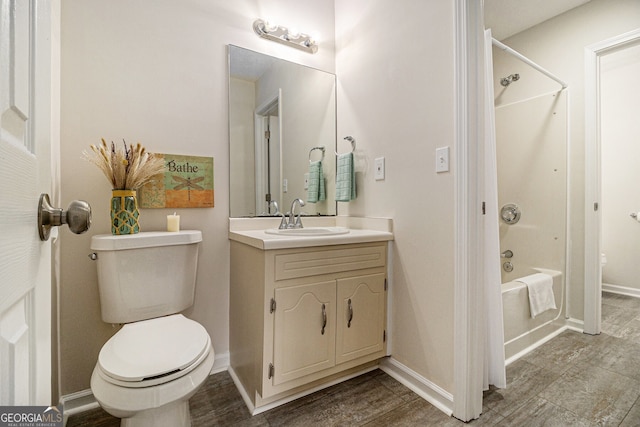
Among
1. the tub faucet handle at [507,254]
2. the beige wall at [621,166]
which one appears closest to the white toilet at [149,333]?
the tub faucet handle at [507,254]

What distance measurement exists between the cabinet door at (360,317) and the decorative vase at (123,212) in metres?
1.06

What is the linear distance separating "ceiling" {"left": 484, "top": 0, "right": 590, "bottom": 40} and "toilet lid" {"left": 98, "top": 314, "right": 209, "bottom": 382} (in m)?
2.86

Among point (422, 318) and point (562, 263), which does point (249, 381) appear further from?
point (562, 263)

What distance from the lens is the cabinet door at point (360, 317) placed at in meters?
1.53

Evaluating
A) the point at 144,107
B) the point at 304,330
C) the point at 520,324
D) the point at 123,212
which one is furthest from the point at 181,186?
the point at 520,324

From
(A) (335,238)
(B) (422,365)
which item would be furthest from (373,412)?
(A) (335,238)

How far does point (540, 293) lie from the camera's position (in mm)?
2035

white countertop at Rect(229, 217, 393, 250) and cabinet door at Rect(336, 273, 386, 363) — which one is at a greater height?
white countertop at Rect(229, 217, 393, 250)

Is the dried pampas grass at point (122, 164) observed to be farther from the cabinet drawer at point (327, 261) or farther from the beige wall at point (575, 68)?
the beige wall at point (575, 68)

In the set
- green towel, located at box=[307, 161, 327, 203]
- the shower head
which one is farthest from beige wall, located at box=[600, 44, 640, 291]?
green towel, located at box=[307, 161, 327, 203]

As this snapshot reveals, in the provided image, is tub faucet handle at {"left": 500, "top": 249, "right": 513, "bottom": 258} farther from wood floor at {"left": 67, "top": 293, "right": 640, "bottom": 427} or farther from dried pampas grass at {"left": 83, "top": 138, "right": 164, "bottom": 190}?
dried pampas grass at {"left": 83, "top": 138, "right": 164, "bottom": 190}

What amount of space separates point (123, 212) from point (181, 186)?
342mm

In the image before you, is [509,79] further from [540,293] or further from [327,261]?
[327,261]

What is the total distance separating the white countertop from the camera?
4.49ft
